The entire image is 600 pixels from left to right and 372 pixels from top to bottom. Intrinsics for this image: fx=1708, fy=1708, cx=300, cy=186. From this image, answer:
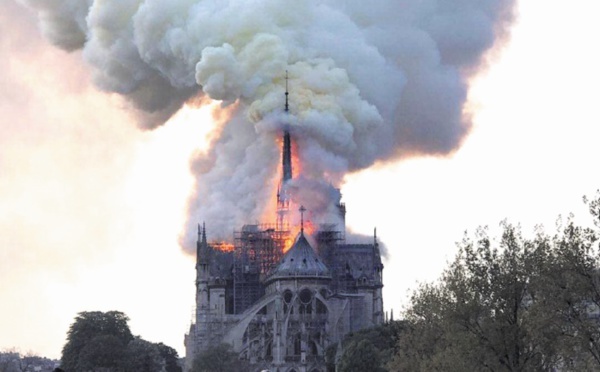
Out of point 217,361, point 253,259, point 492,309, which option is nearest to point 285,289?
point 253,259

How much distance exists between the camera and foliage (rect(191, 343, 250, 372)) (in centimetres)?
16950

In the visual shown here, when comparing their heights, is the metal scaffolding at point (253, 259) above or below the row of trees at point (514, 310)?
above

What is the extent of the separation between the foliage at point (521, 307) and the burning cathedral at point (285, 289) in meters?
90.9

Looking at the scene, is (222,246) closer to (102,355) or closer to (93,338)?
(93,338)

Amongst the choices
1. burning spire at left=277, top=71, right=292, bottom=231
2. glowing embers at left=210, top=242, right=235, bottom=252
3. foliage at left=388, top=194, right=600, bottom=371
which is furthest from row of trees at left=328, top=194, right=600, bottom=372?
glowing embers at left=210, top=242, right=235, bottom=252

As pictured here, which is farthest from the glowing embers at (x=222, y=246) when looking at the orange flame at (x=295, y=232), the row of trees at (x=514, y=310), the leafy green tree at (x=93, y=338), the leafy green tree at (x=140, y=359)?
the row of trees at (x=514, y=310)

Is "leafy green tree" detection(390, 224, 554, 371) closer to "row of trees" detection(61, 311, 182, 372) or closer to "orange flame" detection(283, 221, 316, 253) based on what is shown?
"row of trees" detection(61, 311, 182, 372)

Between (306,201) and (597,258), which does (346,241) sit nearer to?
(306,201)

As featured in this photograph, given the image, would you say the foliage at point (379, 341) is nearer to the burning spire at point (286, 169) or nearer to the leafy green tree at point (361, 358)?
the leafy green tree at point (361, 358)

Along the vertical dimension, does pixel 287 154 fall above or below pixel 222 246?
above

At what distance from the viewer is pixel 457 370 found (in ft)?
268

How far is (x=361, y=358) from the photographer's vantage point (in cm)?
14025

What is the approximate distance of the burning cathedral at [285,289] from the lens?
18200cm

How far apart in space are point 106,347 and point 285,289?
104 ft
